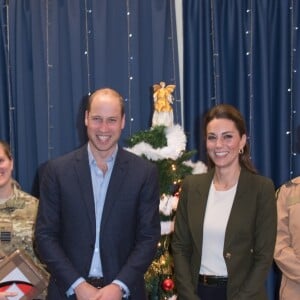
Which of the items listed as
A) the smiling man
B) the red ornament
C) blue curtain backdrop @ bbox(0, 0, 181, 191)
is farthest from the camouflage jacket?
blue curtain backdrop @ bbox(0, 0, 181, 191)

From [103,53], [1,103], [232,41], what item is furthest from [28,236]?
[232,41]

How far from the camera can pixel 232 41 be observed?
3971mm

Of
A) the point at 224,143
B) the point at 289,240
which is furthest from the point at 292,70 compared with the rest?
the point at 224,143

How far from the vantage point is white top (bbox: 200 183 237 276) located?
229 centimetres

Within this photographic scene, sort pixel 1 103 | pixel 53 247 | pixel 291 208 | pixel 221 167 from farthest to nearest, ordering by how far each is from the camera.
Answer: pixel 1 103 → pixel 291 208 → pixel 221 167 → pixel 53 247

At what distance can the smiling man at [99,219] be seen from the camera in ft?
7.29

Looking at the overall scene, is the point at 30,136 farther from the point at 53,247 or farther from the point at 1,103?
the point at 53,247

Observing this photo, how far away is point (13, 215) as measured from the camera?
2850mm

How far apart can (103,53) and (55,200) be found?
186cm

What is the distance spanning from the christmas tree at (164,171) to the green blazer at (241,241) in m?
0.76

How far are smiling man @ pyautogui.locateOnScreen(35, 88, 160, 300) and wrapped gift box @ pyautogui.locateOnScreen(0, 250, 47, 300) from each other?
0.34 meters

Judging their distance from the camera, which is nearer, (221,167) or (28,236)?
(221,167)

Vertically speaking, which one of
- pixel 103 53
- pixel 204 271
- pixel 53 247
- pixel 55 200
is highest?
pixel 103 53

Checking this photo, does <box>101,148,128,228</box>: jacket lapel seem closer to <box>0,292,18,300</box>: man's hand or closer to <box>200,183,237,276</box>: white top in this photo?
<box>200,183,237,276</box>: white top
